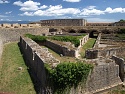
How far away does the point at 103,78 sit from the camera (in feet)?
43.6

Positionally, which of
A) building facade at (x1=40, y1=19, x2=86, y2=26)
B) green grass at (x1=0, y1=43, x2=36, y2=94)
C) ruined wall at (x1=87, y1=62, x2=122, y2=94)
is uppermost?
building facade at (x1=40, y1=19, x2=86, y2=26)

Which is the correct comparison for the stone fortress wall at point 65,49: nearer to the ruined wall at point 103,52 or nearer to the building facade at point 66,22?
the ruined wall at point 103,52

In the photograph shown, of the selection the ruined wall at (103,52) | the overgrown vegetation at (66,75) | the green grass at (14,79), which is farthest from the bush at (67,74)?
the ruined wall at (103,52)

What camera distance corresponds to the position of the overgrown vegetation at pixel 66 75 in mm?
11195

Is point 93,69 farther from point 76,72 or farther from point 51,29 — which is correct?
point 51,29

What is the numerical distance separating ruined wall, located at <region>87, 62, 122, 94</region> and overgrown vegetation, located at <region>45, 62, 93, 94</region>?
953 millimetres

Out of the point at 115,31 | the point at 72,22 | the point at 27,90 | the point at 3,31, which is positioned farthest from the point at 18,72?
the point at 72,22

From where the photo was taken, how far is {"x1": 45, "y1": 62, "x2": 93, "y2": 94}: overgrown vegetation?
36.7ft

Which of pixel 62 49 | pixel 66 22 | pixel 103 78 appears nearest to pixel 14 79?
pixel 103 78

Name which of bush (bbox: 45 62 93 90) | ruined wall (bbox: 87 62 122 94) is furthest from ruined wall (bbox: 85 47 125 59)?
bush (bbox: 45 62 93 90)

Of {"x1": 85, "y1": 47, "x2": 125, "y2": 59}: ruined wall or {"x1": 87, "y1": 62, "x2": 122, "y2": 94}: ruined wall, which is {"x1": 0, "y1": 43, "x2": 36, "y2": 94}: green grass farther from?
{"x1": 85, "y1": 47, "x2": 125, "y2": 59}: ruined wall

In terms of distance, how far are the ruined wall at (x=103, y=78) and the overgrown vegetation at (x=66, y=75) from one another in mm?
953

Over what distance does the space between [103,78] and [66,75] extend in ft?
10.1

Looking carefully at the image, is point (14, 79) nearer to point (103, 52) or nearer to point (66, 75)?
→ point (66, 75)
